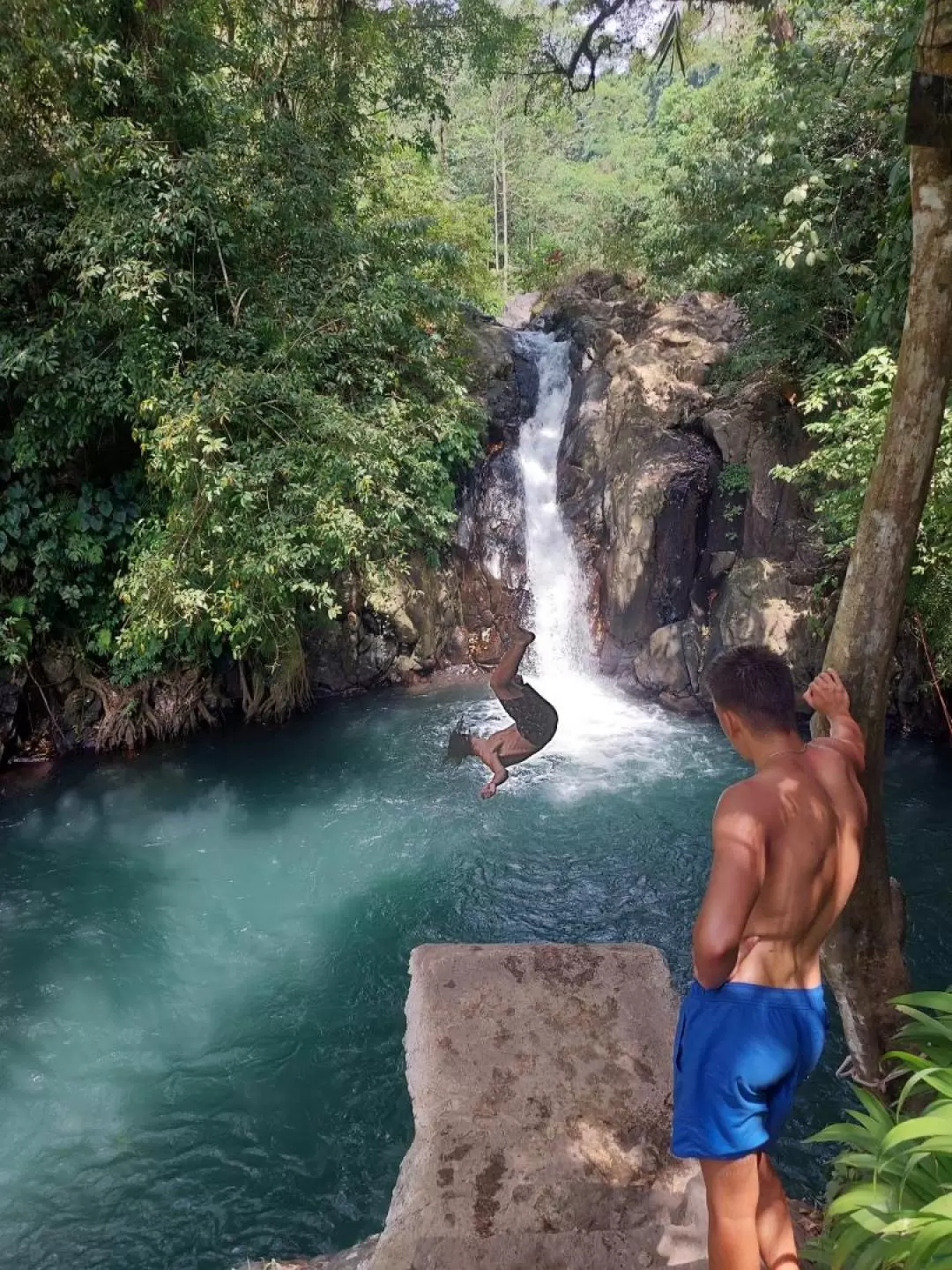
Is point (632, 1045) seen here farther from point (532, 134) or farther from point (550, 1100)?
point (532, 134)

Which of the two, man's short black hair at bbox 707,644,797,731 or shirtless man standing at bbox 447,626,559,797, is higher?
man's short black hair at bbox 707,644,797,731

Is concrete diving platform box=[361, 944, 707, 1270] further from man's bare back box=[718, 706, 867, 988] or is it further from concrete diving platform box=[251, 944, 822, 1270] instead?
man's bare back box=[718, 706, 867, 988]

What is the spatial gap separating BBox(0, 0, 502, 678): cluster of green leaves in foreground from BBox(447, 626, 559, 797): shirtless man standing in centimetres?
402

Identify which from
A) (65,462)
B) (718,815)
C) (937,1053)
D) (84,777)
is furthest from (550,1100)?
(65,462)

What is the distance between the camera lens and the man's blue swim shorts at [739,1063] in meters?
1.85

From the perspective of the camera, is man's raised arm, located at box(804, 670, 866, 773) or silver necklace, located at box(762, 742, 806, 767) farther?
man's raised arm, located at box(804, 670, 866, 773)

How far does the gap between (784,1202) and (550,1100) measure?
97cm

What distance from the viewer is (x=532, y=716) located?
2.93m

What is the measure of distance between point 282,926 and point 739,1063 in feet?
15.4

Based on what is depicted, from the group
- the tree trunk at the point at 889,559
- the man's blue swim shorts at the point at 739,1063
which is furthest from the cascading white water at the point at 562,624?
the man's blue swim shorts at the point at 739,1063

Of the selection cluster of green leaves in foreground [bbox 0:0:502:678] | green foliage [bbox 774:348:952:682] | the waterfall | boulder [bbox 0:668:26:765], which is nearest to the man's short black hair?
green foliage [bbox 774:348:952:682]

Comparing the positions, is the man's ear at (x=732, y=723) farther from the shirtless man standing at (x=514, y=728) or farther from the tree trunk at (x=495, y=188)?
the tree trunk at (x=495, y=188)

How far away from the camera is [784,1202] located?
6.72 feet

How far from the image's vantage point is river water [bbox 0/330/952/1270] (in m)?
3.83
